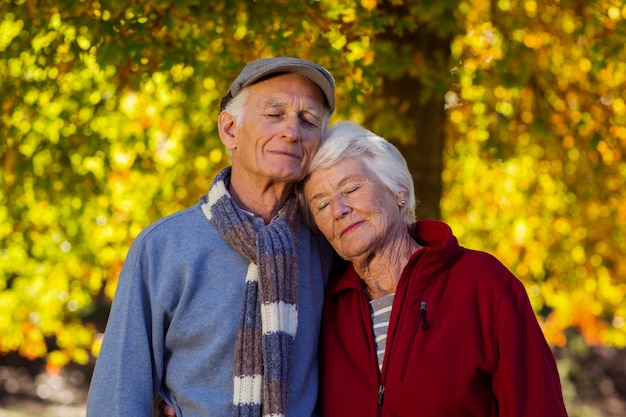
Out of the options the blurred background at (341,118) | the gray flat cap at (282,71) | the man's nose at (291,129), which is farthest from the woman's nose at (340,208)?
the blurred background at (341,118)

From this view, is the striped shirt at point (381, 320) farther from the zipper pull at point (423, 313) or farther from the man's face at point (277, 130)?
the man's face at point (277, 130)

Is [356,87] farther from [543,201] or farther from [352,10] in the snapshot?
[543,201]

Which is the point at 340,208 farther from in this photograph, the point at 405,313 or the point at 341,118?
the point at 341,118

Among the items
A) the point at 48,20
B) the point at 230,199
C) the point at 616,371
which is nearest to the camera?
the point at 230,199

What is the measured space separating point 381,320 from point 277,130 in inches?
29.3

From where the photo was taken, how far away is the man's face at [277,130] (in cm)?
303

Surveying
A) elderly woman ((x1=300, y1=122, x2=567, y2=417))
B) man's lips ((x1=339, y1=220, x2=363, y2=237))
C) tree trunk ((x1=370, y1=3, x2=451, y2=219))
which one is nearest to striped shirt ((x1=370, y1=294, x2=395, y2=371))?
elderly woman ((x1=300, y1=122, x2=567, y2=417))

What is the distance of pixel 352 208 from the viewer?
9.96ft

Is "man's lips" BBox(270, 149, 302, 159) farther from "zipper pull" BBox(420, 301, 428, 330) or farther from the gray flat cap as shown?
"zipper pull" BBox(420, 301, 428, 330)

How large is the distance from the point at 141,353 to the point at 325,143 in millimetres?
974

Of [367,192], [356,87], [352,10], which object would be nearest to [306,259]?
[367,192]

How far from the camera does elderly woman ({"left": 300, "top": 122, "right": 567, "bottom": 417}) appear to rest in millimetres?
2775

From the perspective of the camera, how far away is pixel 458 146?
22.6 feet

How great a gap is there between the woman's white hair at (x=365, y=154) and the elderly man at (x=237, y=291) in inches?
2.2
